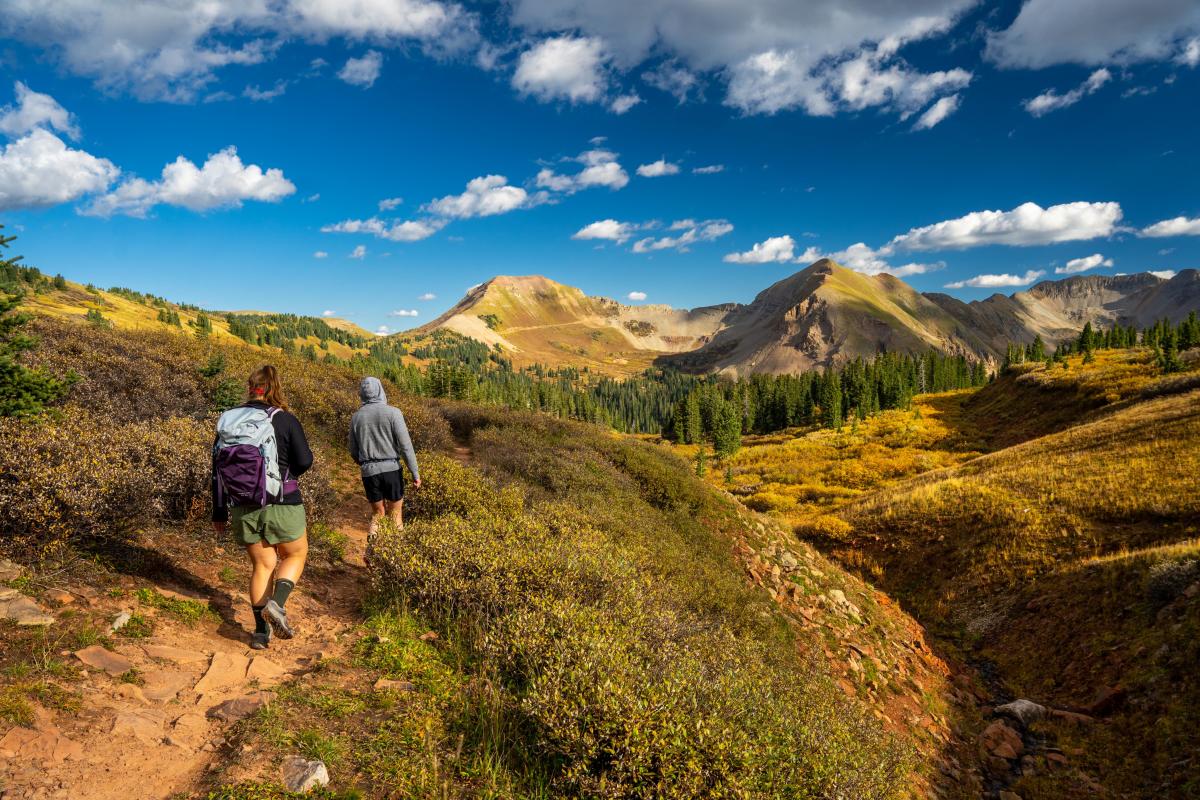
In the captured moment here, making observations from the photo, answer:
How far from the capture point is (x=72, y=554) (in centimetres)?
609

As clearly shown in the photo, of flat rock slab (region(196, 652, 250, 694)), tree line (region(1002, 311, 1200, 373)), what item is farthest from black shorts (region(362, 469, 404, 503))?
tree line (region(1002, 311, 1200, 373))

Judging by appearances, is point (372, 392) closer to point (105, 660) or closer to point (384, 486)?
point (384, 486)

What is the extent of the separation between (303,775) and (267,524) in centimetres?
313

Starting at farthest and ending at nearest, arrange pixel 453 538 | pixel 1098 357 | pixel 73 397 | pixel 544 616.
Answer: pixel 1098 357
pixel 73 397
pixel 453 538
pixel 544 616

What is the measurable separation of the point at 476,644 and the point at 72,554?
500 cm

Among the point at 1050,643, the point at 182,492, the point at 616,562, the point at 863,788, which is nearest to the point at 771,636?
the point at 616,562

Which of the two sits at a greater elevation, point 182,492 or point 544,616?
point 182,492

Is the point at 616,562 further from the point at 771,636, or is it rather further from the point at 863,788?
the point at 771,636

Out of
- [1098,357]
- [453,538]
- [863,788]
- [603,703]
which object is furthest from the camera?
[1098,357]

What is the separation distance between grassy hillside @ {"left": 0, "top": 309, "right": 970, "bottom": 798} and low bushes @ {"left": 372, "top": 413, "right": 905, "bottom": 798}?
0.10ft

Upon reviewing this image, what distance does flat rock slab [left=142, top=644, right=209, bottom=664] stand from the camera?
5215 millimetres

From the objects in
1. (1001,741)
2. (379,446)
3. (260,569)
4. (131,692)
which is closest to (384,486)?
(379,446)

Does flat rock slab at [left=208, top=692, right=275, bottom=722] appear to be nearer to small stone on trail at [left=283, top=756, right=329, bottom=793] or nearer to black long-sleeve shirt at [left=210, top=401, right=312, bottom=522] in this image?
small stone on trail at [left=283, top=756, right=329, bottom=793]

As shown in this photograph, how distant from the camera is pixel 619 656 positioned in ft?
17.1
